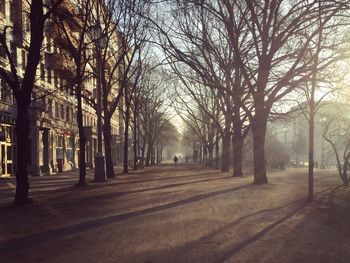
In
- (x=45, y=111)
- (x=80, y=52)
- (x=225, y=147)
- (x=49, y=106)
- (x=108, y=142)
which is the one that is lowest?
(x=225, y=147)

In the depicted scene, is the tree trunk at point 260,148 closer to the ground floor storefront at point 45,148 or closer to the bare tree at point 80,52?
the bare tree at point 80,52

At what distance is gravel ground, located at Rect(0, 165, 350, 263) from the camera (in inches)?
317

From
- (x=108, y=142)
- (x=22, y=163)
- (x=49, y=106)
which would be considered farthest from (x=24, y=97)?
(x=49, y=106)

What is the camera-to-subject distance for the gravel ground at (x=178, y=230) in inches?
317

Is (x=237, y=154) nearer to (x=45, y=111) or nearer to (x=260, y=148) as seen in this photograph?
(x=260, y=148)

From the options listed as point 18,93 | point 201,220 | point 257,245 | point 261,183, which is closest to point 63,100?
point 261,183

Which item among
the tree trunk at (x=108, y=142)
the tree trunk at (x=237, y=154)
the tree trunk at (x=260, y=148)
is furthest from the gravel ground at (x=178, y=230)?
the tree trunk at (x=237, y=154)

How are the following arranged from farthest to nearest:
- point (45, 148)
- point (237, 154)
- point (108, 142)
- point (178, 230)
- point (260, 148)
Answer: point (45, 148) → point (237, 154) → point (108, 142) → point (260, 148) → point (178, 230)

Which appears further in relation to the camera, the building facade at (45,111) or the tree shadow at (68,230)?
the building facade at (45,111)

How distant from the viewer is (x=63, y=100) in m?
47.8

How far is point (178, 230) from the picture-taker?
34.2 feet

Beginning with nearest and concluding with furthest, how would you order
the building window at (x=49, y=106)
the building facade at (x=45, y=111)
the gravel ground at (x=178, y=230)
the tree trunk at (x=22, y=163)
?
1. the gravel ground at (x=178, y=230)
2. the tree trunk at (x=22, y=163)
3. the building facade at (x=45, y=111)
4. the building window at (x=49, y=106)

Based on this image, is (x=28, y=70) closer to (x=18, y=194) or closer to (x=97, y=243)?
(x=18, y=194)

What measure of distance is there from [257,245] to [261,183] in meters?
15.9
